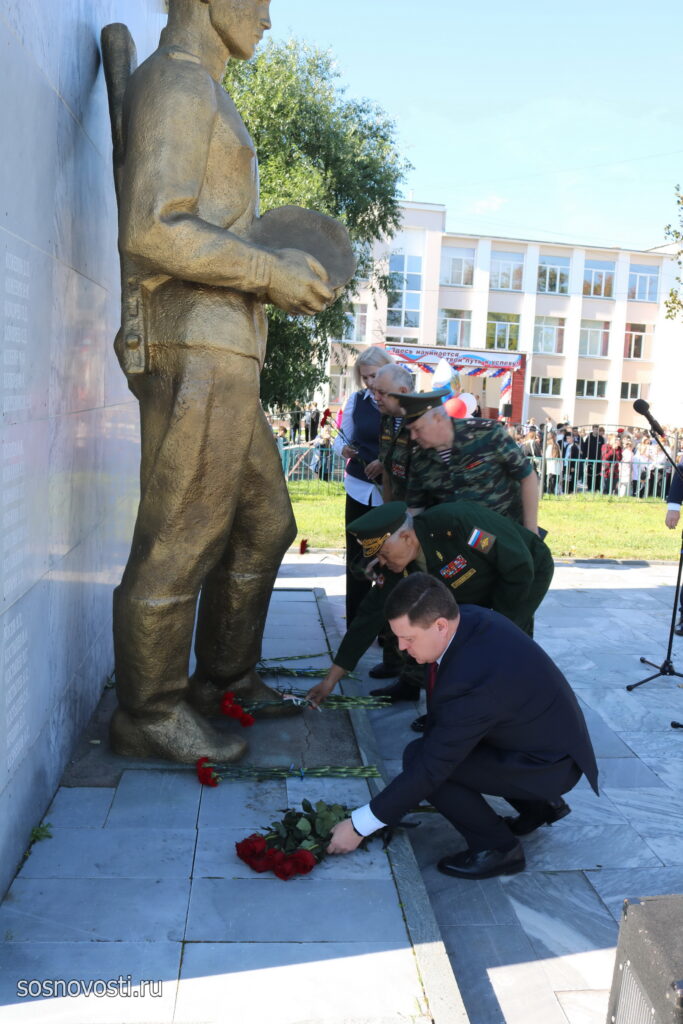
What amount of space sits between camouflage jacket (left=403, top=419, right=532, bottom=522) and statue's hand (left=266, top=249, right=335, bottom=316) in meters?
1.87

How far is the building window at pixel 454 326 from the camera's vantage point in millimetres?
39406

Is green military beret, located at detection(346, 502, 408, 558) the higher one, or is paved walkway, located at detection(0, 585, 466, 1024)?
green military beret, located at detection(346, 502, 408, 558)

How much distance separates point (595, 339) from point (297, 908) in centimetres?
4097

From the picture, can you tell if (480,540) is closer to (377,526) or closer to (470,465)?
(377,526)

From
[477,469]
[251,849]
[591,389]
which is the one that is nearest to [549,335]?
[591,389]

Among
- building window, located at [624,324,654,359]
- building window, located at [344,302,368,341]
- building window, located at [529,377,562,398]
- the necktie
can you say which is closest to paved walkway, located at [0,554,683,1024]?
the necktie

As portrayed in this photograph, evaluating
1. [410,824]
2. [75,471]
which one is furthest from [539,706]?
[75,471]

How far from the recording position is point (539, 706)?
3.46m

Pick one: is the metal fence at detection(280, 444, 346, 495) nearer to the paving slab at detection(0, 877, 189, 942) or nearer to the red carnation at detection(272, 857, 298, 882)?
the red carnation at detection(272, 857, 298, 882)

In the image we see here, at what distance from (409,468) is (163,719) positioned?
2.35 m

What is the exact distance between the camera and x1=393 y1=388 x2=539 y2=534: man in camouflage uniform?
532 centimetres

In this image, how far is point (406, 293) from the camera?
3881 cm

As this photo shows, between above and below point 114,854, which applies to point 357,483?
above

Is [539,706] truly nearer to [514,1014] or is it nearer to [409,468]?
[514,1014]
